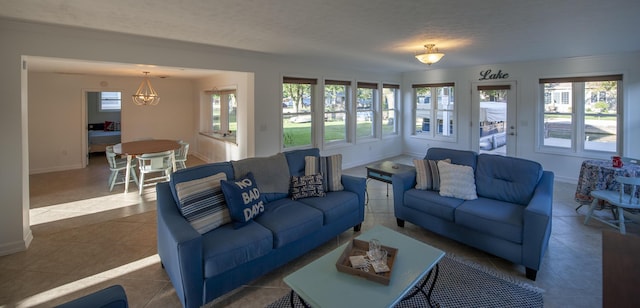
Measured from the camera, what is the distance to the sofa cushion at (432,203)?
10.4ft

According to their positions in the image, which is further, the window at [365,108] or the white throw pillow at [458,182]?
the window at [365,108]

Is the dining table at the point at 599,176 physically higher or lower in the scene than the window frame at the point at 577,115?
lower

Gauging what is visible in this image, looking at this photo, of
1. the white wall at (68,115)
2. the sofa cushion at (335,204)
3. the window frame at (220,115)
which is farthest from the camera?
the window frame at (220,115)

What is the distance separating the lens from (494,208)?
302 centimetres

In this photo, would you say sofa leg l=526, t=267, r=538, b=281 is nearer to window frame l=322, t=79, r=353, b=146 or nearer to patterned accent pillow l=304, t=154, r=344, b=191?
patterned accent pillow l=304, t=154, r=344, b=191

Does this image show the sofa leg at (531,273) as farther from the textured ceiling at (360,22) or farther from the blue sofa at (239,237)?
the textured ceiling at (360,22)

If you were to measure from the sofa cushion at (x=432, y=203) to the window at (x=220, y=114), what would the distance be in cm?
477

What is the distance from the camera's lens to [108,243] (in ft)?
11.1

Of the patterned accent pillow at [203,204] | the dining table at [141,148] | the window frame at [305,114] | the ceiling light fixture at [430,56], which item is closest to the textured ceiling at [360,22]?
the ceiling light fixture at [430,56]

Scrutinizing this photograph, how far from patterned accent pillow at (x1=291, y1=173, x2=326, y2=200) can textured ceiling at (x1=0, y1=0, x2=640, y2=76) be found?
1665mm

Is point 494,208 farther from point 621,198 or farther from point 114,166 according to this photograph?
point 114,166

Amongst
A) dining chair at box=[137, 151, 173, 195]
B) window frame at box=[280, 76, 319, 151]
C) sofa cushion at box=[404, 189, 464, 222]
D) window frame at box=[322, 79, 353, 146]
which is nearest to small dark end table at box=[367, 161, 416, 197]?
sofa cushion at box=[404, 189, 464, 222]

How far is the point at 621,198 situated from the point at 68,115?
10110mm

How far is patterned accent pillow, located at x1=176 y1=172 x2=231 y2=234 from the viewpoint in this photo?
253cm
